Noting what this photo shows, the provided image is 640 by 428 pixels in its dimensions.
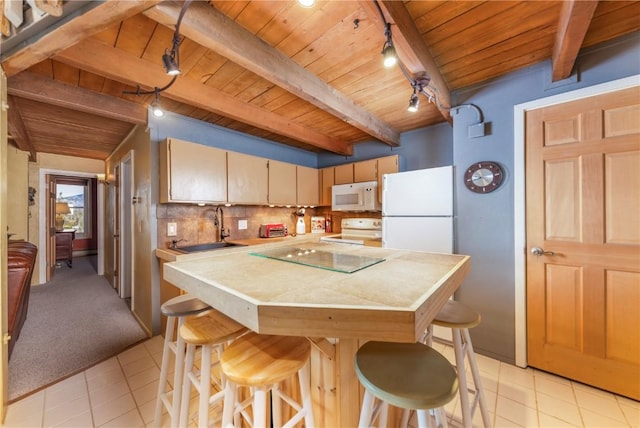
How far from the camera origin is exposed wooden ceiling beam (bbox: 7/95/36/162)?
7.44ft

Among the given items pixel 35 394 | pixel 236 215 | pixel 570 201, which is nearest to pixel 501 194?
pixel 570 201

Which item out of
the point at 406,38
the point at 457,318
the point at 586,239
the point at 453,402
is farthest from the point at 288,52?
the point at 453,402

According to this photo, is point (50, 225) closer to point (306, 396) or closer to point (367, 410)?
point (306, 396)

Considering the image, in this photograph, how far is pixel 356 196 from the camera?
10.9 ft

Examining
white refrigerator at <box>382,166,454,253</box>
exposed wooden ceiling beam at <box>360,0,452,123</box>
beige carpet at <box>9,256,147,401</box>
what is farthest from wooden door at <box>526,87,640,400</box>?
beige carpet at <box>9,256,147,401</box>

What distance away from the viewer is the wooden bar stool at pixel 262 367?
2.76 ft

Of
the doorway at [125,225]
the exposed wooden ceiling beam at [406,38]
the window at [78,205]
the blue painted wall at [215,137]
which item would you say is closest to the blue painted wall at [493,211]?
the exposed wooden ceiling beam at [406,38]

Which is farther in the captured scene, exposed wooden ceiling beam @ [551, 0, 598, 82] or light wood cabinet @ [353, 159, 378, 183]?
light wood cabinet @ [353, 159, 378, 183]

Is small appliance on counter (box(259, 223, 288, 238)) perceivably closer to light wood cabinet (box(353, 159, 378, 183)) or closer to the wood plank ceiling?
light wood cabinet (box(353, 159, 378, 183))

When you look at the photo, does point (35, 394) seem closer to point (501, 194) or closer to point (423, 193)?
point (423, 193)

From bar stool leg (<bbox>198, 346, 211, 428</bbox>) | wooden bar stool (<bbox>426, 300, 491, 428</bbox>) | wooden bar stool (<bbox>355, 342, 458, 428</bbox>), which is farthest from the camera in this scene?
wooden bar stool (<bbox>426, 300, 491, 428</bbox>)

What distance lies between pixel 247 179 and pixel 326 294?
2.40 m

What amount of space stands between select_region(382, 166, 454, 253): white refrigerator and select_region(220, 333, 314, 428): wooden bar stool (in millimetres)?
1784

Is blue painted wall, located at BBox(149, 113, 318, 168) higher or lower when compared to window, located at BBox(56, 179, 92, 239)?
higher
